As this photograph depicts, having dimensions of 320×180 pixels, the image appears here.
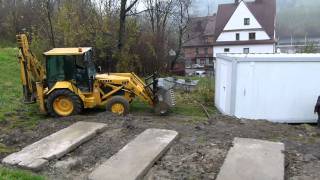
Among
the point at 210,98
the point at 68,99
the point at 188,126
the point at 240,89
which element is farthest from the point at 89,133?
the point at 210,98

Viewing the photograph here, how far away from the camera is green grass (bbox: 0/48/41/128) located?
11.0m

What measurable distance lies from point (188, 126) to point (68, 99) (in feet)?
15.1

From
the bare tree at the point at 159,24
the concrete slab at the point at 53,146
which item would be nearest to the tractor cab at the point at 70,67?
the concrete slab at the point at 53,146

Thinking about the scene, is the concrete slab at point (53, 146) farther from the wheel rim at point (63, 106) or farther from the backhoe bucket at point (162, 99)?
the backhoe bucket at point (162, 99)

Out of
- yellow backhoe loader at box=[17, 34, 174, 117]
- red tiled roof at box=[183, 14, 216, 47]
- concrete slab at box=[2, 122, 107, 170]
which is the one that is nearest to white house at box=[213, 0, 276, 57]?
red tiled roof at box=[183, 14, 216, 47]

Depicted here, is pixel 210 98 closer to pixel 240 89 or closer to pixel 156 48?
pixel 240 89

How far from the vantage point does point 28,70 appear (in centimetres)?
1280

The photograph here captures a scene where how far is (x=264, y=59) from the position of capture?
14633 millimetres

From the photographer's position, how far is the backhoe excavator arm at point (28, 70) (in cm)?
1255

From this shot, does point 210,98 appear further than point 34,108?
Yes

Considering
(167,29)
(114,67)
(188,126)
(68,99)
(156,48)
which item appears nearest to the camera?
(188,126)

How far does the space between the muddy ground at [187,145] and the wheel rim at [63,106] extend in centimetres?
189

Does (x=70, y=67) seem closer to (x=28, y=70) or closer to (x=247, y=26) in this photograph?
(x=28, y=70)

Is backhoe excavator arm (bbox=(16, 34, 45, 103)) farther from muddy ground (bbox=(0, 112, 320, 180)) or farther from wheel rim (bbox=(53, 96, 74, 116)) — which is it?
muddy ground (bbox=(0, 112, 320, 180))
